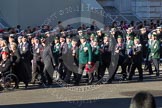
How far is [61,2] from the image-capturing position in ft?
111

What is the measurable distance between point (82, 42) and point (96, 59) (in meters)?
0.81

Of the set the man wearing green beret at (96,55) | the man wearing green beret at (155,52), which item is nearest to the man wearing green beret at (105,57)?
the man wearing green beret at (96,55)

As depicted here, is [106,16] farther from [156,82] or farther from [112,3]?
[156,82]

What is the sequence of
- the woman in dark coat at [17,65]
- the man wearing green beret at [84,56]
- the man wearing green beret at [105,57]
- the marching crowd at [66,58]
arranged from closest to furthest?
1. the woman in dark coat at [17,65]
2. the marching crowd at [66,58]
3. the man wearing green beret at [84,56]
4. the man wearing green beret at [105,57]

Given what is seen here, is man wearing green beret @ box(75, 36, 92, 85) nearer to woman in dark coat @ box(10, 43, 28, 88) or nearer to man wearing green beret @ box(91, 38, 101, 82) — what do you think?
man wearing green beret @ box(91, 38, 101, 82)

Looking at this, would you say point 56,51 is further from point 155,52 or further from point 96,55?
point 155,52

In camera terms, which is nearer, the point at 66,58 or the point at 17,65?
the point at 17,65

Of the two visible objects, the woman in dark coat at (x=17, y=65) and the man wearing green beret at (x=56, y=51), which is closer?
the woman in dark coat at (x=17, y=65)

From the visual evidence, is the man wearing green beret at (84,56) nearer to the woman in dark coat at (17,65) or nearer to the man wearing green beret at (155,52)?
the woman in dark coat at (17,65)

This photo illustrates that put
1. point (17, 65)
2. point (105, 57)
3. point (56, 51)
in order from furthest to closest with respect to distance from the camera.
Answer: point (105, 57)
point (56, 51)
point (17, 65)

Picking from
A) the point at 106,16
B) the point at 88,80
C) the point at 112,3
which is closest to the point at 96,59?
the point at 88,80

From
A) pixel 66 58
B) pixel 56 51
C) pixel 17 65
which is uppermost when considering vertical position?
pixel 56 51

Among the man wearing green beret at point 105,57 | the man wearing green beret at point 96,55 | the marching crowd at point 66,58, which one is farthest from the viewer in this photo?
the man wearing green beret at point 105,57

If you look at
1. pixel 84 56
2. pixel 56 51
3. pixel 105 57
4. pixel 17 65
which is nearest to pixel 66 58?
pixel 56 51
